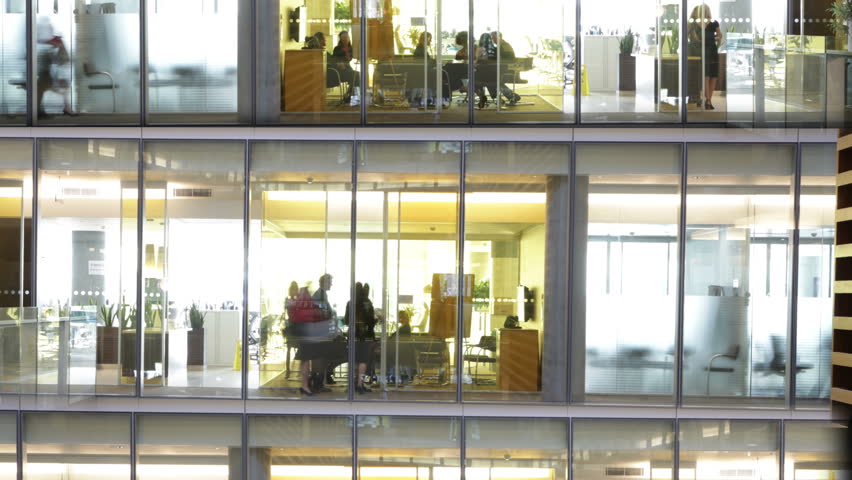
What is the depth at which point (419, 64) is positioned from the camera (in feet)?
44.2

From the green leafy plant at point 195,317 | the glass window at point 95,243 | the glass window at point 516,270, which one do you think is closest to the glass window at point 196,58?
the glass window at point 95,243

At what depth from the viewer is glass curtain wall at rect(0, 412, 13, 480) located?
13547mm

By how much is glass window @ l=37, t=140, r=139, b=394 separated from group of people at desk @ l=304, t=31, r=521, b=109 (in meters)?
3.07

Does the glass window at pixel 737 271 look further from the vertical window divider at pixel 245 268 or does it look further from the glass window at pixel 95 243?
the glass window at pixel 95 243

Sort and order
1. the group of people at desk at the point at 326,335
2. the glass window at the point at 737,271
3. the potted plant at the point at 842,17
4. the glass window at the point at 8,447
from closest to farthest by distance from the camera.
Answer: the potted plant at the point at 842,17
the glass window at the point at 737,271
the group of people at desk at the point at 326,335
the glass window at the point at 8,447

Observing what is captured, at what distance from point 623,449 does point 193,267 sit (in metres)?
6.44

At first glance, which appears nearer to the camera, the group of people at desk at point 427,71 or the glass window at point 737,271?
the glass window at point 737,271

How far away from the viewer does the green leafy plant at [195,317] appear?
44.2 feet

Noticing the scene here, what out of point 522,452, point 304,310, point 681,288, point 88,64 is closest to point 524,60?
point 681,288

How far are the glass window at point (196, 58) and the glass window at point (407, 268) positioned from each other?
2223mm

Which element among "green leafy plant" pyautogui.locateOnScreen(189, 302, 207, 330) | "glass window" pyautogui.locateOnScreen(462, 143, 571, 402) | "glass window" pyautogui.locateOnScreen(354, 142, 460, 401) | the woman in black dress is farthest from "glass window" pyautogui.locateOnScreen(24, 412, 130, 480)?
the woman in black dress

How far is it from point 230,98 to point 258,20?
1.17 meters

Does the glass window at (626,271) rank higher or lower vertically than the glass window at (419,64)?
lower

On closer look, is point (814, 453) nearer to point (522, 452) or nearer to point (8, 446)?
point (522, 452)
